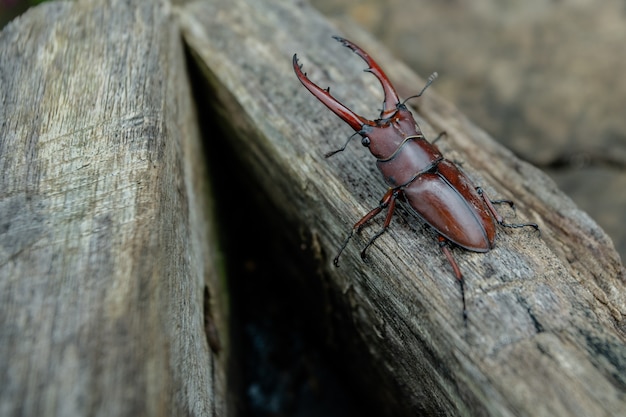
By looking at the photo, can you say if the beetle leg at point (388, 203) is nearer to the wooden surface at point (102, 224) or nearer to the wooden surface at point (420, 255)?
the wooden surface at point (420, 255)

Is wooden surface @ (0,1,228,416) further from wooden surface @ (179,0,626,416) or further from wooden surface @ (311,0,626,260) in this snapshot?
wooden surface @ (311,0,626,260)

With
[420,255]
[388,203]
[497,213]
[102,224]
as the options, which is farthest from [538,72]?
[102,224]

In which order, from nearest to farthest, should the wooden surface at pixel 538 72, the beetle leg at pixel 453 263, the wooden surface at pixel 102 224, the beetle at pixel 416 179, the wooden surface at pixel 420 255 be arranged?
the wooden surface at pixel 102 224 → the wooden surface at pixel 420 255 → the beetle leg at pixel 453 263 → the beetle at pixel 416 179 → the wooden surface at pixel 538 72

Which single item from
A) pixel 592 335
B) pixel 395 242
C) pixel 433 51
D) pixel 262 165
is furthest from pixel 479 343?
pixel 433 51

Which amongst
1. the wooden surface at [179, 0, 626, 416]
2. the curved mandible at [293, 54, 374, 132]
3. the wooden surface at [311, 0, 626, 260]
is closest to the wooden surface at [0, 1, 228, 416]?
the wooden surface at [179, 0, 626, 416]

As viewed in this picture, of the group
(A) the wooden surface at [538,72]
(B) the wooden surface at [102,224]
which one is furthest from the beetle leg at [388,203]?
(A) the wooden surface at [538,72]
